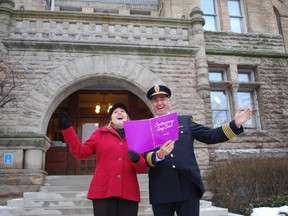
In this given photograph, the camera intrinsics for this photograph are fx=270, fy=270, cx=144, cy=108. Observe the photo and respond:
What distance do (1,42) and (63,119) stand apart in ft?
23.0

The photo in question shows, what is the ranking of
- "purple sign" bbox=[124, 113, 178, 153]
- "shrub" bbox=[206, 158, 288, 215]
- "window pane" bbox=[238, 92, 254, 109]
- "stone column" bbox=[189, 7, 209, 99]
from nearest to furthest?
1. "purple sign" bbox=[124, 113, 178, 153]
2. "shrub" bbox=[206, 158, 288, 215]
3. "stone column" bbox=[189, 7, 209, 99]
4. "window pane" bbox=[238, 92, 254, 109]

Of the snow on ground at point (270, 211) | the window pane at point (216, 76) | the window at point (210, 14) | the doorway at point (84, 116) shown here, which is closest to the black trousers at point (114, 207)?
the snow on ground at point (270, 211)

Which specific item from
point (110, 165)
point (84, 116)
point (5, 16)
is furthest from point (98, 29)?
point (110, 165)

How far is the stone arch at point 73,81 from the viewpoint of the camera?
8.15 metres

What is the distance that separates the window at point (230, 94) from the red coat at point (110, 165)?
24.9 ft

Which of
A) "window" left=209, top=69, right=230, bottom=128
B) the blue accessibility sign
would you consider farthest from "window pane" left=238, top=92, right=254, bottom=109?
the blue accessibility sign

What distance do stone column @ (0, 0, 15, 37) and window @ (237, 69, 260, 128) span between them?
8.53 m

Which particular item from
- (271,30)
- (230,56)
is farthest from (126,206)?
(271,30)

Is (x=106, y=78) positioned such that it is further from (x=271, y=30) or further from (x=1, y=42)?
(x=271, y=30)

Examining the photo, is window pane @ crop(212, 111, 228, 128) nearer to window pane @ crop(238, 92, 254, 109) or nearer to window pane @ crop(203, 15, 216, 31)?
window pane @ crop(238, 92, 254, 109)

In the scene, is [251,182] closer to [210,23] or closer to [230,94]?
[230,94]

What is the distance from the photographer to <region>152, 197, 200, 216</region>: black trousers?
2677mm

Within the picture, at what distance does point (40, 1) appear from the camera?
14.3 meters

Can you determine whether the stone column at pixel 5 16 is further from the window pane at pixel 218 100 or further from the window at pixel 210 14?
the window at pixel 210 14
